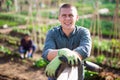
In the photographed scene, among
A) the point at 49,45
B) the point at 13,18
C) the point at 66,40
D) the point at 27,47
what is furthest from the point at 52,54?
the point at 13,18

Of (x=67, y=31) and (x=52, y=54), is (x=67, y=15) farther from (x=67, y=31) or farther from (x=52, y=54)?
(x=52, y=54)

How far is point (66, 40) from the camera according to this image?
246cm

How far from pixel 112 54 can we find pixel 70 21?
826cm

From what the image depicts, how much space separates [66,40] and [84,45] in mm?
199

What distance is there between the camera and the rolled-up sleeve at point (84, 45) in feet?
7.35

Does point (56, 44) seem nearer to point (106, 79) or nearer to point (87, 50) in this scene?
point (87, 50)

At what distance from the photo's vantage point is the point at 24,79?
660 cm

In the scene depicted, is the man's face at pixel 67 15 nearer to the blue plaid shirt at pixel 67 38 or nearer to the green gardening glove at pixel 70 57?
the blue plaid shirt at pixel 67 38

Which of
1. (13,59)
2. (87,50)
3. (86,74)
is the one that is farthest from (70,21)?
(13,59)

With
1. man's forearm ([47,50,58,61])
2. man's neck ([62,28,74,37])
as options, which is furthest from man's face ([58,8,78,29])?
man's forearm ([47,50,58,61])

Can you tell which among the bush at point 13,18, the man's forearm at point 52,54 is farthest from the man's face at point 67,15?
the bush at point 13,18

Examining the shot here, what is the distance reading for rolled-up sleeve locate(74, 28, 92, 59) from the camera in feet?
7.35

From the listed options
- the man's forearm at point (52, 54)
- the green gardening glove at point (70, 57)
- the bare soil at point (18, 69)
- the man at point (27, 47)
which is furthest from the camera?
the man at point (27, 47)

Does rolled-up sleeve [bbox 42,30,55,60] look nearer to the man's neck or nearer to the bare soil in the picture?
the man's neck
